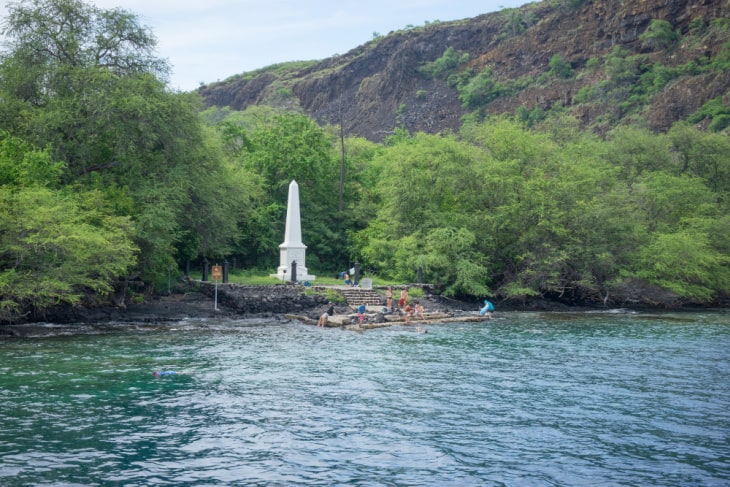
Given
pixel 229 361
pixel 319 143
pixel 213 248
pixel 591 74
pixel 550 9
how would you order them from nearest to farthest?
pixel 229 361 → pixel 213 248 → pixel 319 143 → pixel 591 74 → pixel 550 9

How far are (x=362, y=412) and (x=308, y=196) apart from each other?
43913mm

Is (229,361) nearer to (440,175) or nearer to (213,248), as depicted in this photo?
(213,248)

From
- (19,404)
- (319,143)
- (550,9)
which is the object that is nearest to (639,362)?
(19,404)

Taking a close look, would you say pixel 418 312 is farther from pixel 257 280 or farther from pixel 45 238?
pixel 45 238

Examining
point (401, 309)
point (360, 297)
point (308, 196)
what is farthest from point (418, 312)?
point (308, 196)

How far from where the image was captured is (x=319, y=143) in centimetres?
6228

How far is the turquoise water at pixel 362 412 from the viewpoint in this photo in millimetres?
13352

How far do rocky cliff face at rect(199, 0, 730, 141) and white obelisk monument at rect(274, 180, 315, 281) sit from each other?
54344 mm

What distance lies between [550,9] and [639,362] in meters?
145

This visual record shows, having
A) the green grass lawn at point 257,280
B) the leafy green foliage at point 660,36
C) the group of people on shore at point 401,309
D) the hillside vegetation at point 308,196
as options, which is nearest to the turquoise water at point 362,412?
the group of people on shore at point 401,309

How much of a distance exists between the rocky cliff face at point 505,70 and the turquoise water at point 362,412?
76.9 meters

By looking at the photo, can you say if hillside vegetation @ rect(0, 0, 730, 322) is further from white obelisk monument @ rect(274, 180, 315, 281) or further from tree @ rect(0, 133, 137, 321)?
white obelisk monument @ rect(274, 180, 315, 281)

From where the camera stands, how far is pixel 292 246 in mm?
49656

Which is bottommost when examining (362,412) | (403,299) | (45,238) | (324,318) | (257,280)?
(362,412)
